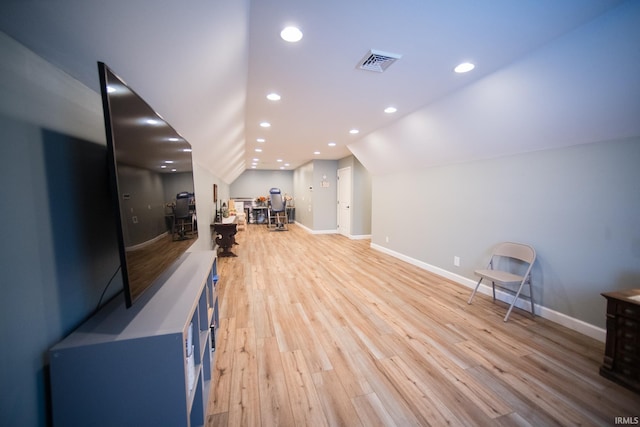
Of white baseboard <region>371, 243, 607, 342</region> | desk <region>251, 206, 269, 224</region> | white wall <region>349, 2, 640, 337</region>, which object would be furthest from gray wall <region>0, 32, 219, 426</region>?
desk <region>251, 206, 269, 224</region>

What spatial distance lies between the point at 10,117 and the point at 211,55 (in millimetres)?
1258

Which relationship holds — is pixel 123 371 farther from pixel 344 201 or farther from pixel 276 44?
pixel 344 201

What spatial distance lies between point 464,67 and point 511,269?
243 centimetres

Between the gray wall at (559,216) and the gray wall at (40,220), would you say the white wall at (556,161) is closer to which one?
the gray wall at (559,216)

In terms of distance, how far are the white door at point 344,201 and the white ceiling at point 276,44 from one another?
4.36 metres

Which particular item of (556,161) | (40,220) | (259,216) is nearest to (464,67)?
(556,161)

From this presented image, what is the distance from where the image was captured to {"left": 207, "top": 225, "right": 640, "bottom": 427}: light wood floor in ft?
4.98

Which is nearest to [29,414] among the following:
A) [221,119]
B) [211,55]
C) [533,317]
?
[211,55]

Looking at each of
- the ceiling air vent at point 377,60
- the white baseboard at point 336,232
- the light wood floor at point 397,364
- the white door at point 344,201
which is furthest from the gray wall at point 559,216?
the white door at point 344,201

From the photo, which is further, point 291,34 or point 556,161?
point 556,161

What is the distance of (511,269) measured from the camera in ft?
9.91

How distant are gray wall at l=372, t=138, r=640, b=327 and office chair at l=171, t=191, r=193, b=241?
11.8 feet

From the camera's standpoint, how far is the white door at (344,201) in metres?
7.40

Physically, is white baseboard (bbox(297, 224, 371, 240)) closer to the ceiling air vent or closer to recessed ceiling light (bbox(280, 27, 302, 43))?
the ceiling air vent
